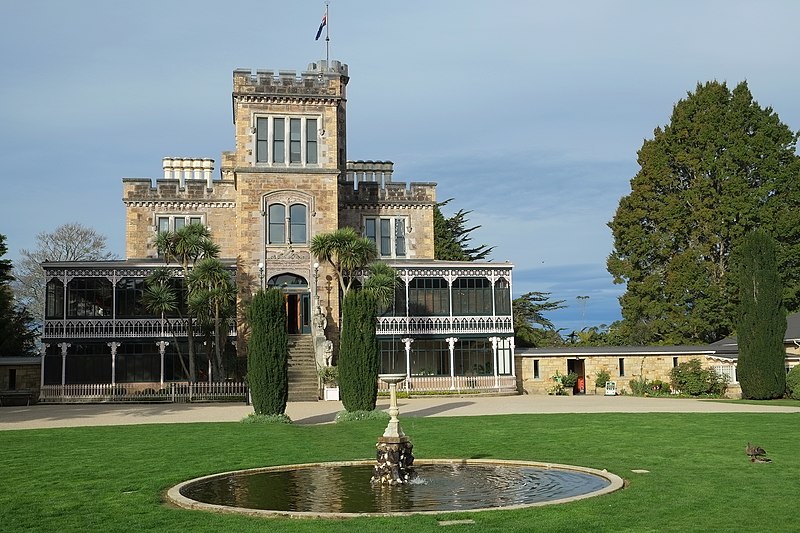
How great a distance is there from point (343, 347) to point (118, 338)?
60.4ft

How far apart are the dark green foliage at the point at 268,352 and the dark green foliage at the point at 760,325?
2051 cm

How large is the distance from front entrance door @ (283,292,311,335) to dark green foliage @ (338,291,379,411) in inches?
589

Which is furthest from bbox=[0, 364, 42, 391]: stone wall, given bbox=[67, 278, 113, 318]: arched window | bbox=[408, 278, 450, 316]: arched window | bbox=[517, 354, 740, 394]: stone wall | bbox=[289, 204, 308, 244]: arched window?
bbox=[517, 354, 740, 394]: stone wall

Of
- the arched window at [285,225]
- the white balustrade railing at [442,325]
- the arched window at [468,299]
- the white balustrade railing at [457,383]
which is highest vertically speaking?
the arched window at [285,225]

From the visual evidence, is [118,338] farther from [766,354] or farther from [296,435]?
[766,354]

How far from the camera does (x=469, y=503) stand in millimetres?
12977

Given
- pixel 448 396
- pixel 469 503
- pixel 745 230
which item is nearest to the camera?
pixel 469 503

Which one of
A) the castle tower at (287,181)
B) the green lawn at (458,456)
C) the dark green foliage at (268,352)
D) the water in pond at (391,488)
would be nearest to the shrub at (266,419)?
the dark green foliage at (268,352)

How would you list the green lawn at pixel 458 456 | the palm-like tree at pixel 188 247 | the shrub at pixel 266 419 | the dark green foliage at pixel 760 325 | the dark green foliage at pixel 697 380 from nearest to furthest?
the green lawn at pixel 458 456, the shrub at pixel 266 419, the dark green foliage at pixel 760 325, the palm-like tree at pixel 188 247, the dark green foliage at pixel 697 380

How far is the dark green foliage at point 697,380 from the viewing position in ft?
137

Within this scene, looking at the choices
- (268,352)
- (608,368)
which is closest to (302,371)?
(268,352)

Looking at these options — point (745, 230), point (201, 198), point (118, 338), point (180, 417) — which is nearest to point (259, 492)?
point (180, 417)

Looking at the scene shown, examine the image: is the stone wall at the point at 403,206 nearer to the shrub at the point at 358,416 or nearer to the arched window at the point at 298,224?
the arched window at the point at 298,224

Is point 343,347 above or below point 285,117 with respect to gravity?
below
